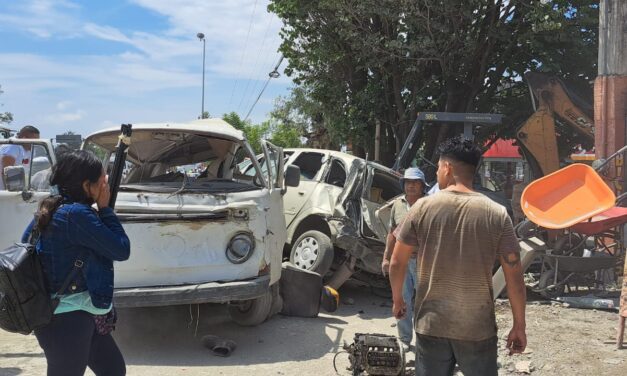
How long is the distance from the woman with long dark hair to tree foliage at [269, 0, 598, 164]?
11045 mm

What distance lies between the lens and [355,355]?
4480mm

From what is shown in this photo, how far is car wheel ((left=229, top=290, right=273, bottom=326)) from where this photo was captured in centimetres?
572

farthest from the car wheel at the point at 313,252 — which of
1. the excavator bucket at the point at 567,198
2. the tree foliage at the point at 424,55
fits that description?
the tree foliage at the point at 424,55

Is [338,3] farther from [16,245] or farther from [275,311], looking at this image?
[16,245]

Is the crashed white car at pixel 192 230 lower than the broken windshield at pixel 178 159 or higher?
lower

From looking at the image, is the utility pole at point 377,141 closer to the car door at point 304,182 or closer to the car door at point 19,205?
the car door at point 304,182

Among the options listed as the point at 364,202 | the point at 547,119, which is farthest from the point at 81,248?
the point at 547,119

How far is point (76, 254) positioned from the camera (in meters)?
2.63

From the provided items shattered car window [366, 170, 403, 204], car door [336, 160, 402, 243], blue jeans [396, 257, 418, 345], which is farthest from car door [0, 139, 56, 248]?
shattered car window [366, 170, 403, 204]

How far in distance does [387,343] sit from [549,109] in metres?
7.20

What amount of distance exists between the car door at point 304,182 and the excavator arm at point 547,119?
401cm

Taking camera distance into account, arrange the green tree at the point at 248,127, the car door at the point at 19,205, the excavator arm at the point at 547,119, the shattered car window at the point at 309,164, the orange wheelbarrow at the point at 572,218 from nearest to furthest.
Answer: the car door at the point at 19,205 < the orange wheelbarrow at the point at 572,218 < the shattered car window at the point at 309,164 < the excavator arm at the point at 547,119 < the green tree at the point at 248,127

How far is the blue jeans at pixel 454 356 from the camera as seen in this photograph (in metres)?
2.74

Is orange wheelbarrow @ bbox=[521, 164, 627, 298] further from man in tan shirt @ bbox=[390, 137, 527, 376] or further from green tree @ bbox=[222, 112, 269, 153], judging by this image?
green tree @ bbox=[222, 112, 269, 153]
